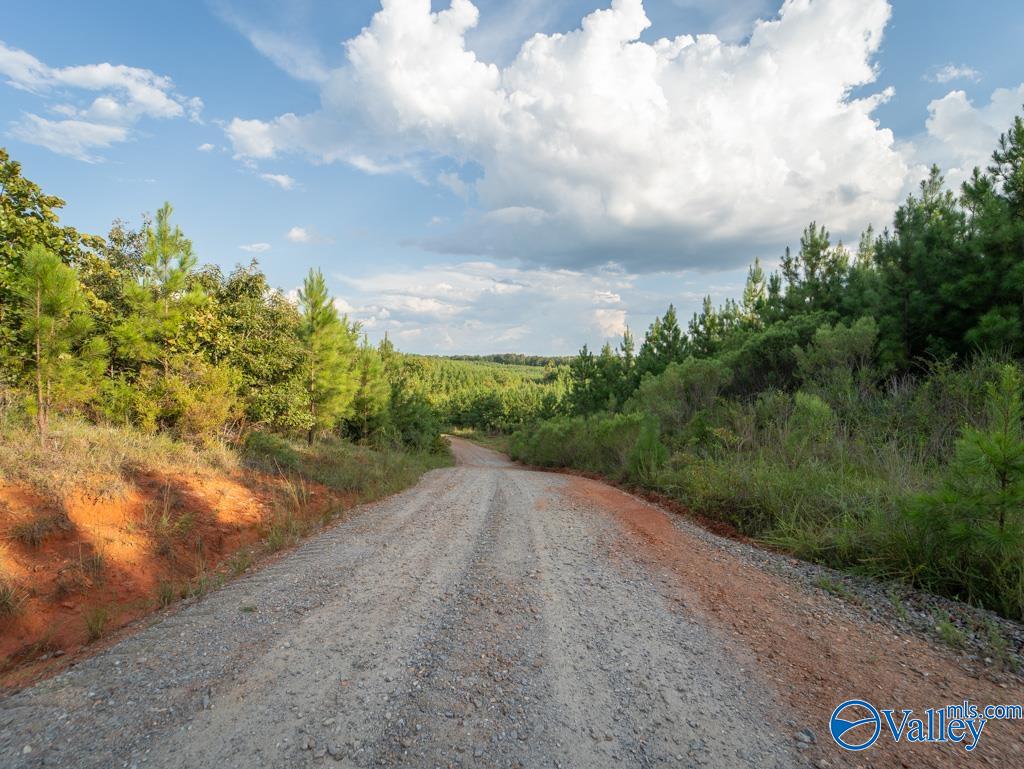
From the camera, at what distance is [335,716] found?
234 centimetres

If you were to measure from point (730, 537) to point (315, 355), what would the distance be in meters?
15.2

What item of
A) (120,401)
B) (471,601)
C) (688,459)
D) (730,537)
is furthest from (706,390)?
(120,401)

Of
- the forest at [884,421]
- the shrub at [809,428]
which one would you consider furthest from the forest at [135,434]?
the shrub at [809,428]

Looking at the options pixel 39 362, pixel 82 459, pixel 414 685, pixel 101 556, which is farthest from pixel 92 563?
pixel 414 685

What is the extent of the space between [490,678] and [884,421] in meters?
10.00

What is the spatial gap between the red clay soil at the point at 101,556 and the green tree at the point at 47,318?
7.18 feet

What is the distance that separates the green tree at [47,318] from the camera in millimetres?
6680

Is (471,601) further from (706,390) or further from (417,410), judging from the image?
(417,410)

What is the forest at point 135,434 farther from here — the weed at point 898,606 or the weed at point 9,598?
the weed at point 898,606

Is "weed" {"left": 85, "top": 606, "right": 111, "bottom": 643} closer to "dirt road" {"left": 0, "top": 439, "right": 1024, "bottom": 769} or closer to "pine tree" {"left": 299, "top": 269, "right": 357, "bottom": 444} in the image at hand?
"dirt road" {"left": 0, "top": 439, "right": 1024, "bottom": 769}

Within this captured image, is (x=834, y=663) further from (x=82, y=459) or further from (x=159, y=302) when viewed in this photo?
(x=159, y=302)

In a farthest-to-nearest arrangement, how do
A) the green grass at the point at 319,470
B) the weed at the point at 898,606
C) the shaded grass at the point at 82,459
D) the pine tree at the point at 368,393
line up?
the pine tree at the point at 368,393, the green grass at the point at 319,470, the shaded grass at the point at 82,459, the weed at the point at 898,606

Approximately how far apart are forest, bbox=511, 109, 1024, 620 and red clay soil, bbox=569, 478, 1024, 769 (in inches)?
46.1

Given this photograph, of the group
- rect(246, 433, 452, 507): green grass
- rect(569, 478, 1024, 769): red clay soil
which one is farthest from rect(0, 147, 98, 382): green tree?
rect(569, 478, 1024, 769): red clay soil
